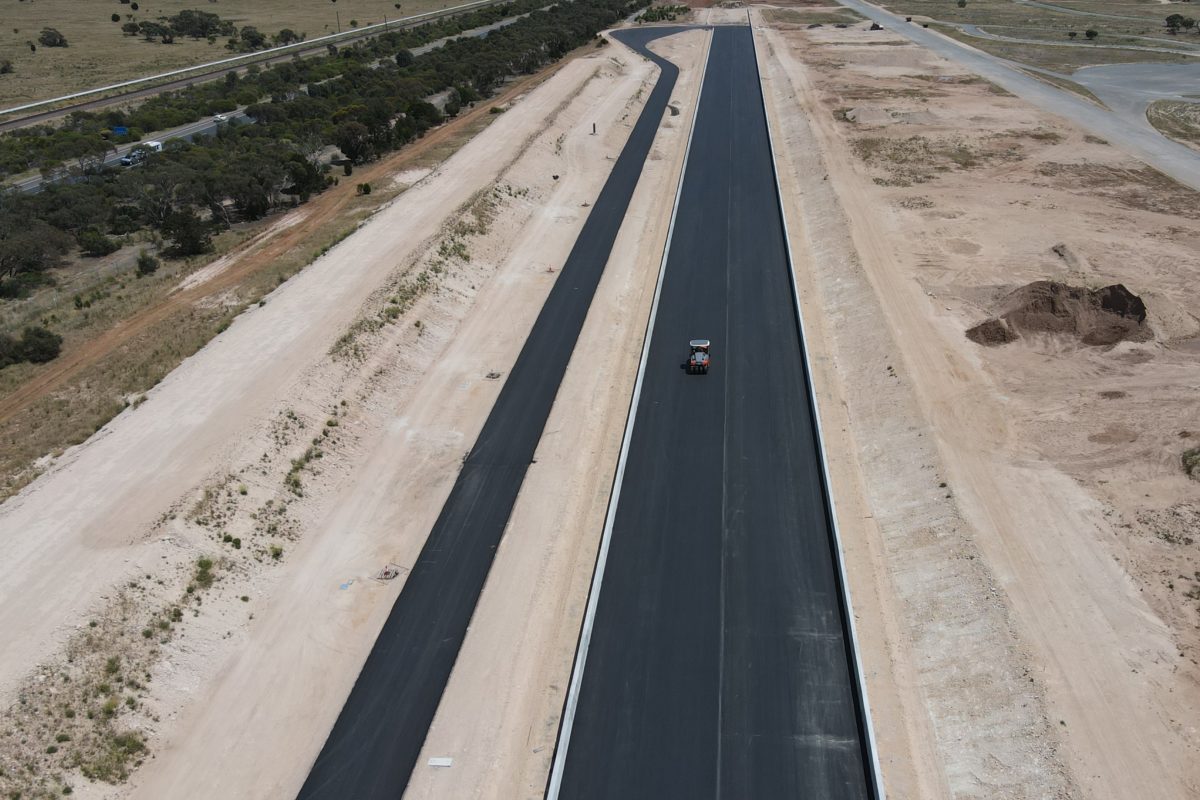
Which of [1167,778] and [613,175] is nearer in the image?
[1167,778]

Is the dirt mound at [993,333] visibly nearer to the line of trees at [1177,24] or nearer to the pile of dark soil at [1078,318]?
the pile of dark soil at [1078,318]

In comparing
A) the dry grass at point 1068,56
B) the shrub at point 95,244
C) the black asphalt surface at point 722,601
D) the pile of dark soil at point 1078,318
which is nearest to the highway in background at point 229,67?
the shrub at point 95,244

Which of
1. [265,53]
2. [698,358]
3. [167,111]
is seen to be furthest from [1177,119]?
[265,53]

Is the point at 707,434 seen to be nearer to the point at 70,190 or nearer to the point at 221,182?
the point at 221,182

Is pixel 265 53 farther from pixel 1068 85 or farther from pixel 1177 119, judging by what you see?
pixel 1177 119

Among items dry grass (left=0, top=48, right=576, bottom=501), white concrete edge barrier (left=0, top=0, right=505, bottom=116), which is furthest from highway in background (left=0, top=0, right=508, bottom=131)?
dry grass (left=0, top=48, right=576, bottom=501)

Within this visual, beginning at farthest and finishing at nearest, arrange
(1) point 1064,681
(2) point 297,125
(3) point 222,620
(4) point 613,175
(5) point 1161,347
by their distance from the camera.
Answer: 1. (2) point 297,125
2. (4) point 613,175
3. (5) point 1161,347
4. (3) point 222,620
5. (1) point 1064,681

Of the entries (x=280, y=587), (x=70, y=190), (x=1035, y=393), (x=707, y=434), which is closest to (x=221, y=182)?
(x=70, y=190)

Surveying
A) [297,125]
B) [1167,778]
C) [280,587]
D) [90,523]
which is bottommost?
[1167,778]
